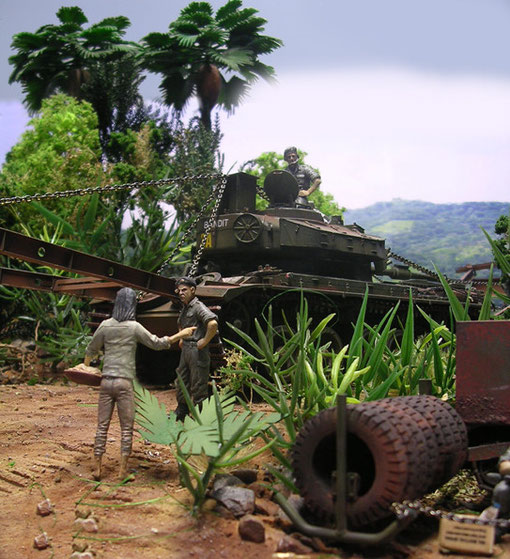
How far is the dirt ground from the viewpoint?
3.27 meters

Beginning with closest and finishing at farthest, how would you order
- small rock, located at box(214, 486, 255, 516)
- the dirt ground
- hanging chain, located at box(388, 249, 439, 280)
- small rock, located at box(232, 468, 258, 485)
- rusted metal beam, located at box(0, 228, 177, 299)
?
1. the dirt ground
2. small rock, located at box(214, 486, 255, 516)
3. small rock, located at box(232, 468, 258, 485)
4. rusted metal beam, located at box(0, 228, 177, 299)
5. hanging chain, located at box(388, 249, 439, 280)

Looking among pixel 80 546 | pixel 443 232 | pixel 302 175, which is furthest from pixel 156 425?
pixel 443 232

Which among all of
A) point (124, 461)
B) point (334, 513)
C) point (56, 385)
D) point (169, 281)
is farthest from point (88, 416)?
point (334, 513)

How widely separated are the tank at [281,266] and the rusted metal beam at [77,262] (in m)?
0.64

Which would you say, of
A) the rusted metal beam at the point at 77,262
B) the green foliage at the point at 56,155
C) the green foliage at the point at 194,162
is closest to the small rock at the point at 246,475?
the rusted metal beam at the point at 77,262

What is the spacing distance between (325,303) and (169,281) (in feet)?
7.92

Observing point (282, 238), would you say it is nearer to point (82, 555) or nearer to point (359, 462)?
point (359, 462)

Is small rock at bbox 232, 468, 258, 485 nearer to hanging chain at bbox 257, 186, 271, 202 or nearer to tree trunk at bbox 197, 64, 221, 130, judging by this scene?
hanging chain at bbox 257, 186, 271, 202

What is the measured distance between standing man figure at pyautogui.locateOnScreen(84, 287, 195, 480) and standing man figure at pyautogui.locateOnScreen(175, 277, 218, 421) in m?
0.74

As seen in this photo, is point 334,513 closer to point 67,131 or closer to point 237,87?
point 67,131

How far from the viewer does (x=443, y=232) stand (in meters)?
31.2

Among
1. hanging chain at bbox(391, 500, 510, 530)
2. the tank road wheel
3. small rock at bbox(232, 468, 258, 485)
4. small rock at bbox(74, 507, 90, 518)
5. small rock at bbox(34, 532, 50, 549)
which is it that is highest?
the tank road wheel

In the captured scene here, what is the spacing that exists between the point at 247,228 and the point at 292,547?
18.9 feet

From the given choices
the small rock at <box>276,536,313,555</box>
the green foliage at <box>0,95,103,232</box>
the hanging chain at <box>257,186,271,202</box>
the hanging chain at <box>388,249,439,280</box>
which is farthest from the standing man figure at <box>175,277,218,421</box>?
the green foliage at <box>0,95,103,232</box>
